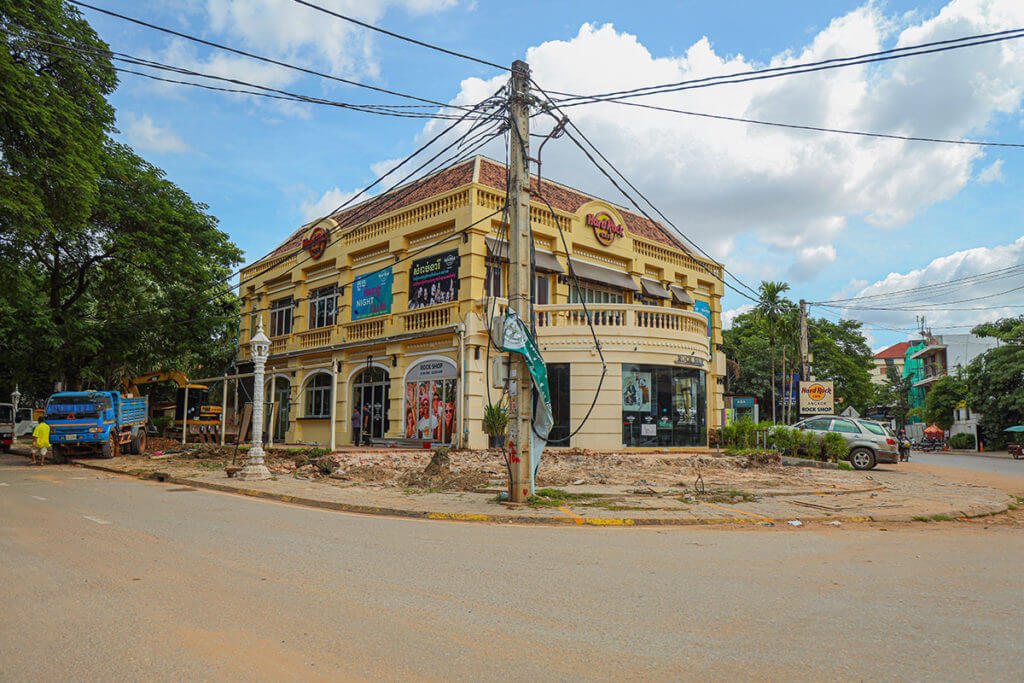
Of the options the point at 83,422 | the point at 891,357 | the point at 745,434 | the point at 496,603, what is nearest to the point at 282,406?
the point at 83,422

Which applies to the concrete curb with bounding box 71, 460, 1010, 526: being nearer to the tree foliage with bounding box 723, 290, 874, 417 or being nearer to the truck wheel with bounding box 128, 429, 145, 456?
the truck wheel with bounding box 128, 429, 145, 456

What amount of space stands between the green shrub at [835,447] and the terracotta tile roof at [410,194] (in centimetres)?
1469

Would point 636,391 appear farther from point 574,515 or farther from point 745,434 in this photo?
point 574,515

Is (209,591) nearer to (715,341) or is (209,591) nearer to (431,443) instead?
(431,443)

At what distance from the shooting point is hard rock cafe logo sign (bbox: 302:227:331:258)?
92.7ft

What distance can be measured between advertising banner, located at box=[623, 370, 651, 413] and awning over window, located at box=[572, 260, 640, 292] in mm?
4900

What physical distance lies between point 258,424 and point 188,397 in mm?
16931

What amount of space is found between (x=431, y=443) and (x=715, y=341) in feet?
53.4

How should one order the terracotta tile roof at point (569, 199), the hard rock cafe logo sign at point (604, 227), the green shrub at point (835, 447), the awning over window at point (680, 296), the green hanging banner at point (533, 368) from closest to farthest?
the green hanging banner at point (533, 368)
the green shrub at point (835, 447)
the terracotta tile roof at point (569, 199)
the hard rock cafe logo sign at point (604, 227)
the awning over window at point (680, 296)

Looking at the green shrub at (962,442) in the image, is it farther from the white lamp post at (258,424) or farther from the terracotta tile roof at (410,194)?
the white lamp post at (258,424)

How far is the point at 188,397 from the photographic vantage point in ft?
102

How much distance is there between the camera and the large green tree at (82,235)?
14203mm

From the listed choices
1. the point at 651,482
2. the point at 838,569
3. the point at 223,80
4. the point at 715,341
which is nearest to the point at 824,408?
the point at 715,341

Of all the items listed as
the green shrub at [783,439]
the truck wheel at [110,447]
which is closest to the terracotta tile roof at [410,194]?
the truck wheel at [110,447]
